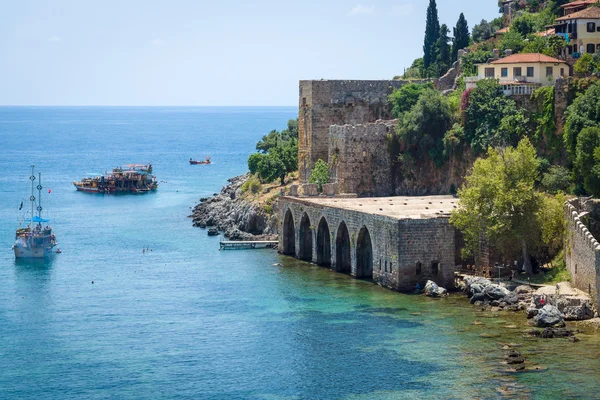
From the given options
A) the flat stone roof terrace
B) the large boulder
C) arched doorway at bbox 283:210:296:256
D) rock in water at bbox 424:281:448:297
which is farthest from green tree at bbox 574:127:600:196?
arched doorway at bbox 283:210:296:256

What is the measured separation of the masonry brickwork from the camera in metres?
66.4

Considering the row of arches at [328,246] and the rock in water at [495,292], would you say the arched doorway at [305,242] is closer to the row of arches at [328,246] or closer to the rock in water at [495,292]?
the row of arches at [328,246]

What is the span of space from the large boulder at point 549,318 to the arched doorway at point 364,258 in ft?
55.5

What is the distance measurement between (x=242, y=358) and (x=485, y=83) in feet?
116

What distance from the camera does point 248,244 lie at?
8988cm

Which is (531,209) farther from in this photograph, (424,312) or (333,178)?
(333,178)

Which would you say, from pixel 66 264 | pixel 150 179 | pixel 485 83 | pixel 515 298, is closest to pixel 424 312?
pixel 515 298

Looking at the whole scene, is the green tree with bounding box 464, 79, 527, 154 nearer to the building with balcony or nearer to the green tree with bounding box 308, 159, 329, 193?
the building with balcony

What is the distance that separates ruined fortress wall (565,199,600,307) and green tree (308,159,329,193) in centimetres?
2847

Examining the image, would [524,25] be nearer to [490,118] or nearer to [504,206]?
[490,118]

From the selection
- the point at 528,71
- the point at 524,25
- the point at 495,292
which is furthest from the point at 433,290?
the point at 524,25

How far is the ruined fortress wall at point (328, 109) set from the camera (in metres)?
95.1

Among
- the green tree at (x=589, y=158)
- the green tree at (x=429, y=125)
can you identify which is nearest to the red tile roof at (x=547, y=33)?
the green tree at (x=429, y=125)

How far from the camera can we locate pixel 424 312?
203ft
